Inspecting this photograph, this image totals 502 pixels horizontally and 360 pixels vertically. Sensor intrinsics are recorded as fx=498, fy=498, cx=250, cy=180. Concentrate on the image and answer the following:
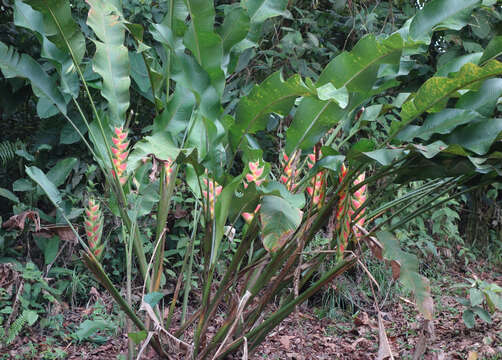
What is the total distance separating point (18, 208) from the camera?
253cm

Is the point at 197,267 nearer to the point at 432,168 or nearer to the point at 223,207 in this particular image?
the point at 223,207

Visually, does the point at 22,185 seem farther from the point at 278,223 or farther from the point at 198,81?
the point at 278,223

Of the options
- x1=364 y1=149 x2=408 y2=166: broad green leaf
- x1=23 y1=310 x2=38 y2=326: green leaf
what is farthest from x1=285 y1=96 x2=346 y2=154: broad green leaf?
x1=23 y1=310 x2=38 y2=326: green leaf

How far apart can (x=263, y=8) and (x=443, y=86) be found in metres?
0.79

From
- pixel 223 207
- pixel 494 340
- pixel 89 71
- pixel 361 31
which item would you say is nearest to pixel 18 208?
pixel 89 71

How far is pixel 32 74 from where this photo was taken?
191 centimetres

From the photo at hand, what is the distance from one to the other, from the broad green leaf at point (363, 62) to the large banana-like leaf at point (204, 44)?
350mm

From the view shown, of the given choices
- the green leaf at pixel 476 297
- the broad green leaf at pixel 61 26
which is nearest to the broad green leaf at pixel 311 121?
the broad green leaf at pixel 61 26

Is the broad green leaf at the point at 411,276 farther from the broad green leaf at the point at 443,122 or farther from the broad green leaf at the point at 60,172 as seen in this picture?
the broad green leaf at the point at 60,172

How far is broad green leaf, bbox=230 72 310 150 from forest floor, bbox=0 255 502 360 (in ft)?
2.83

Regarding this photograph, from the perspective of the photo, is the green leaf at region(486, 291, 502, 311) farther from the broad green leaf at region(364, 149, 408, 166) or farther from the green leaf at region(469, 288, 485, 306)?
the broad green leaf at region(364, 149, 408, 166)

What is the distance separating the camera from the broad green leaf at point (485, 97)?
1501 mm

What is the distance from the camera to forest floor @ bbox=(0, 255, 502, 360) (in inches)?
88.2

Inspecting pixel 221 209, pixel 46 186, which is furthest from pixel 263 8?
pixel 46 186
